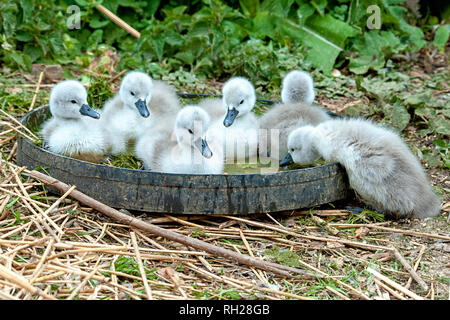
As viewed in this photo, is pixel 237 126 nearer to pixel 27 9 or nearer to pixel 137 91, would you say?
pixel 137 91

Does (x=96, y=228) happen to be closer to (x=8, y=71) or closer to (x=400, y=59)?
(x=8, y=71)

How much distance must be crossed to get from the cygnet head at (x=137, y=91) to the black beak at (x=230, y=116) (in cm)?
55

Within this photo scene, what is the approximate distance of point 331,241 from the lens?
3.18 metres

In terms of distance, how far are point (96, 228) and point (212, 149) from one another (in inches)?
34.4

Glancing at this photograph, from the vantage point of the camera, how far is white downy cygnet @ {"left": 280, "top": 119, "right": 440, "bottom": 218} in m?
3.36

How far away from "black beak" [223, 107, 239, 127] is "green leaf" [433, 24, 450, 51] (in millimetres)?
3433

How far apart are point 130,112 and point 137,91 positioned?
0.54 ft

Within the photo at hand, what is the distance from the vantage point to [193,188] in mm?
3135

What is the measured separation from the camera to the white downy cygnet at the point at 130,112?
404cm

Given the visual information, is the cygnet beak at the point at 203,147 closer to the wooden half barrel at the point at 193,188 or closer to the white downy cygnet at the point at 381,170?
the wooden half barrel at the point at 193,188

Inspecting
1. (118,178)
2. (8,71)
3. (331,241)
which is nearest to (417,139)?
(331,241)

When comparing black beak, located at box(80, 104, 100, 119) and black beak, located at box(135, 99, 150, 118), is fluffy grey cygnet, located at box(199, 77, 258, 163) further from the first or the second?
black beak, located at box(80, 104, 100, 119)

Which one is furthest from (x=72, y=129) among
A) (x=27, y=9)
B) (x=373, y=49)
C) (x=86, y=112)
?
(x=373, y=49)
